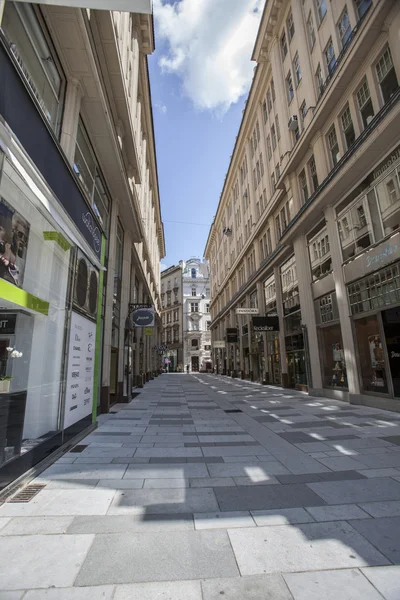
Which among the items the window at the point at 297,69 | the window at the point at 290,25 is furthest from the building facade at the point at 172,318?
the window at the point at 290,25

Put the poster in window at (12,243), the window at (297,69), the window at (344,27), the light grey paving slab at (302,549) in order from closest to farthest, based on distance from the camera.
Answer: the light grey paving slab at (302,549) → the poster in window at (12,243) → the window at (344,27) → the window at (297,69)

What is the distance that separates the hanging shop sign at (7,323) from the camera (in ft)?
15.5

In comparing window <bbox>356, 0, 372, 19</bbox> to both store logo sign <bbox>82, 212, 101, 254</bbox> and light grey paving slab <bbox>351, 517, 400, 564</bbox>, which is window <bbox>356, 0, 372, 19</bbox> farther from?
light grey paving slab <bbox>351, 517, 400, 564</bbox>

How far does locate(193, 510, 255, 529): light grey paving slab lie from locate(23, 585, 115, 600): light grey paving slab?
46.2 inches

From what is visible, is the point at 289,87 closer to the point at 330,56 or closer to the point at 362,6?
the point at 330,56

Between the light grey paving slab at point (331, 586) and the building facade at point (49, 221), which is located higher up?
the building facade at point (49, 221)

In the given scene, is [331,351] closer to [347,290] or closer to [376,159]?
[347,290]

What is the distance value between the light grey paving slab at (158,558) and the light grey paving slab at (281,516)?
51 centimetres

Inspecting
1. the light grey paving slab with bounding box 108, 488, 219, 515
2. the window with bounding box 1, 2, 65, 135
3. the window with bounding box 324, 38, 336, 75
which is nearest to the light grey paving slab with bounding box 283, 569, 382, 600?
the light grey paving slab with bounding box 108, 488, 219, 515

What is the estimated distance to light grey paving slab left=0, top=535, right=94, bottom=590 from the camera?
246cm

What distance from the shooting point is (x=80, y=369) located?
718 cm

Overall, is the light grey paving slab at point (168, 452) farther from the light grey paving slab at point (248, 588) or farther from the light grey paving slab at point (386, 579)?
the light grey paving slab at point (386, 579)

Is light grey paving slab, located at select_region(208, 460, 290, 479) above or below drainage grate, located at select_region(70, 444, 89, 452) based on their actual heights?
below

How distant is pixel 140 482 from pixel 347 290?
445 inches
